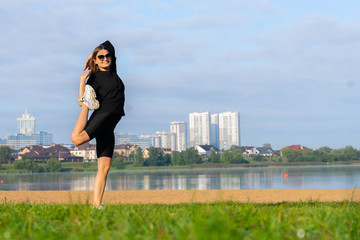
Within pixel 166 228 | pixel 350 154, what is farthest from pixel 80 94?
pixel 350 154

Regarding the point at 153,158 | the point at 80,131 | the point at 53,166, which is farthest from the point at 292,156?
the point at 80,131

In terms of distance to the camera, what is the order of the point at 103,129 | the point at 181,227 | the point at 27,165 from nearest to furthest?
1. the point at 181,227
2. the point at 103,129
3. the point at 27,165

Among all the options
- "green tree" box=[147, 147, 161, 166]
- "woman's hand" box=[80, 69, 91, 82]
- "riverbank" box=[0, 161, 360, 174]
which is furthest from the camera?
"green tree" box=[147, 147, 161, 166]

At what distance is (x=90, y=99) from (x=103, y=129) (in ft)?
1.09

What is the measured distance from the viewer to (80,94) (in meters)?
4.69

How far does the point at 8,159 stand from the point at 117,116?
126 metres

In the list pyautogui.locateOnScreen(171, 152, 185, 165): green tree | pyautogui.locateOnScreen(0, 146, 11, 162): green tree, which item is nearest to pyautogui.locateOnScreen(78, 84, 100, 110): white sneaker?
pyautogui.locateOnScreen(171, 152, 185, 165): green tree

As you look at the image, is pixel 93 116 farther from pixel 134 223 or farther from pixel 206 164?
pixel 206 164

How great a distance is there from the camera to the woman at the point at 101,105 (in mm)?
4457

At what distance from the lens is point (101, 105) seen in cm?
464

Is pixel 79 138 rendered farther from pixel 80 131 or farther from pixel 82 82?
pixel 82 82

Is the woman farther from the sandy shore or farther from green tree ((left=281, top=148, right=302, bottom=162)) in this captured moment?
green tree ((left=281, top=148, right=302, bottom=162))

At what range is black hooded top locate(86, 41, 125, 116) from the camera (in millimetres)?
4637

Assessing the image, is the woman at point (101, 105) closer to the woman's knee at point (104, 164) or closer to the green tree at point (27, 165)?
the woman's knee at point (104, 164)
